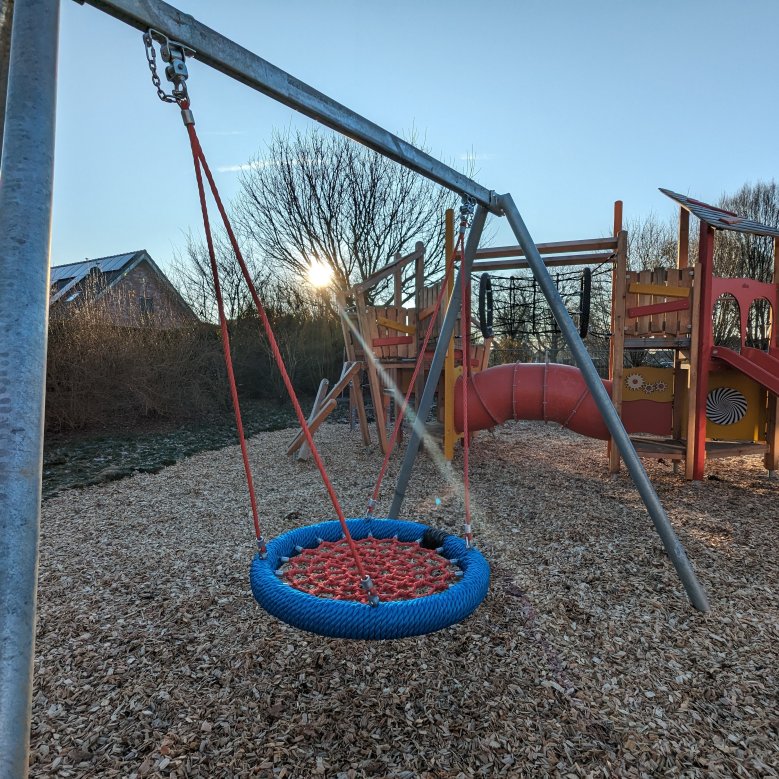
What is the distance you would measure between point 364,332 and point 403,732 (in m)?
4.57

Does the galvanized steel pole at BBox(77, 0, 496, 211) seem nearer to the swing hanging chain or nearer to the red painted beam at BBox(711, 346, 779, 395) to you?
the swing hanging chain

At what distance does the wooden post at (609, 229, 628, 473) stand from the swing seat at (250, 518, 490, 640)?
3.11 meters

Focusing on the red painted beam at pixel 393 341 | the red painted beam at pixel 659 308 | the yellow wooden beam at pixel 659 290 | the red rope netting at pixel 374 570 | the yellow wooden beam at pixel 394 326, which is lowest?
the red rope netting at pixel 374 570

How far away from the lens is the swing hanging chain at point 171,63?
1404mm

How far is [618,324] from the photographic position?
16.0ft

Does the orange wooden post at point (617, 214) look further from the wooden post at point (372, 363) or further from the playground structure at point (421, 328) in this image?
the wooden post at point (372, 363)

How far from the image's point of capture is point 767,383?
4.30m

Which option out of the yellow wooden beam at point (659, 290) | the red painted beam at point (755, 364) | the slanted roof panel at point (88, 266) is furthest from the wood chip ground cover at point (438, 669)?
the slanted roof panel at point (88, 266)

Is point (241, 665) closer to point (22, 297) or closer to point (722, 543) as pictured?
point (22, 297)

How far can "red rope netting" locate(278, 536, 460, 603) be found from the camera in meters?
1.94

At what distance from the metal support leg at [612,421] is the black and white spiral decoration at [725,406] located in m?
2.97

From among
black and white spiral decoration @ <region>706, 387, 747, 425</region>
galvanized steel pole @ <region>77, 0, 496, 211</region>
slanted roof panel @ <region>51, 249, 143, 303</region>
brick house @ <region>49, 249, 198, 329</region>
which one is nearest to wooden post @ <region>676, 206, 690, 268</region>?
black and white spiral decoration @ <region>706, 387, 747, 425</region>

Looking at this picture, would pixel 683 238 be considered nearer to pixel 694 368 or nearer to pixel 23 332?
pixel 694 368

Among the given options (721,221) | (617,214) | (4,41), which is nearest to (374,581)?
(4,41)
